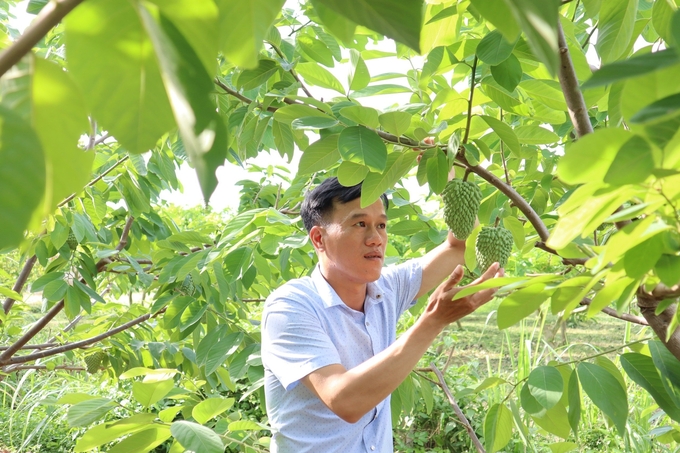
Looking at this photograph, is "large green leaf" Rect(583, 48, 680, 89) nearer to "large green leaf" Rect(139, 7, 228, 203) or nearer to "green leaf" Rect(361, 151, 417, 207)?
"large green leaf" Rect(139, 7, 228, 203)

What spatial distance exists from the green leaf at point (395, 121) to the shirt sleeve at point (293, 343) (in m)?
0.88

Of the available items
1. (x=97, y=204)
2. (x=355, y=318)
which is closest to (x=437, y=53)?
(x=355, y=318)

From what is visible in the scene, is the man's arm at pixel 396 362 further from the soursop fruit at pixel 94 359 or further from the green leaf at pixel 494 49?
the soursop fruit at pixel 94 359

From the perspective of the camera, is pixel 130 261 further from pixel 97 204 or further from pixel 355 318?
pixel 355 318

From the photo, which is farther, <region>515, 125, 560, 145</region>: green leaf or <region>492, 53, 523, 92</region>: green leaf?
<region>515, 125, 560, 145</region>: green leaf

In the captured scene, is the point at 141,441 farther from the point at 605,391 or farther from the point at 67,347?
the point at 67,347

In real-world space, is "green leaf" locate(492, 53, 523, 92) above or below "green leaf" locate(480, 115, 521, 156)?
above

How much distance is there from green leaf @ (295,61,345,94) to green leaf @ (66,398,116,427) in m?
0.78

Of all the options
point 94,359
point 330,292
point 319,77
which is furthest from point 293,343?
point 94,359

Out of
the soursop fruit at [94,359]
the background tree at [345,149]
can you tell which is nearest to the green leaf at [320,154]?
the background tree at [345,149]

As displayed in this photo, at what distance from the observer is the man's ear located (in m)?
2.17

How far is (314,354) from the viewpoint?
5.88 feet

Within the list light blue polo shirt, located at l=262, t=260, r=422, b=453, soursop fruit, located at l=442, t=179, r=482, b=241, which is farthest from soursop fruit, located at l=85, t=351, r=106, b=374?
soursop fruit, located at l=442, t=179, r=482, b=241

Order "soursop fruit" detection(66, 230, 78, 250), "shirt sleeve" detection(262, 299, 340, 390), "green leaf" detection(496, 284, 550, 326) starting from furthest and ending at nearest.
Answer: "soursop fruit" detection(66, 230, 78, 250), "shirt sleeve" detection(262, 299, 340, 390), "green leaf" detection(496, 284, 550, 326)
